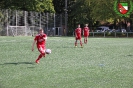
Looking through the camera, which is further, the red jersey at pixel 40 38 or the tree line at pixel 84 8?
the tree line at pixel 84 8

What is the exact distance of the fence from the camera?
51766 mm

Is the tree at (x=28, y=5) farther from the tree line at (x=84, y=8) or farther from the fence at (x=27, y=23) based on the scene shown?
the fence at (x=27, y=23)

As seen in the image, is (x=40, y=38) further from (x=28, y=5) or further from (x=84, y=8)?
(x=84, y=8)

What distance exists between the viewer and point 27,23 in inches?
2186

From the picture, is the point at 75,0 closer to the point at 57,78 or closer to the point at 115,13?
the point at 115,13

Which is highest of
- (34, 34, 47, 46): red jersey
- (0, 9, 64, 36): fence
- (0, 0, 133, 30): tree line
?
(0, 0, 133, 30): tree line

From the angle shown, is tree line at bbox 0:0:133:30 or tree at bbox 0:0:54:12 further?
tree at bbox 0:0:54:12

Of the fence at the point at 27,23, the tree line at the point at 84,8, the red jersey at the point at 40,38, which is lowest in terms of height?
the red jersey at the point at 40,38

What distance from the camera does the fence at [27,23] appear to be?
A: 51766 millimetres

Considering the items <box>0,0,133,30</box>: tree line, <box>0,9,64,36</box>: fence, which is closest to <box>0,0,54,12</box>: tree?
<box>0,0,133,30</box>: tree line

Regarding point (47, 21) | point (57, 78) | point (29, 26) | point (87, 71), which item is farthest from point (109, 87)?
point (47, 21)

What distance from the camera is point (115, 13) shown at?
59688 mm

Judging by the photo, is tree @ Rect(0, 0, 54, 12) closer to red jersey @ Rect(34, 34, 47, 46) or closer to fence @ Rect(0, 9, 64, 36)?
fence @ Rect(0, 9, 64, 36)

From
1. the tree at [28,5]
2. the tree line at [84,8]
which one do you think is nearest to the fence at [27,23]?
the tree at [28,5]
